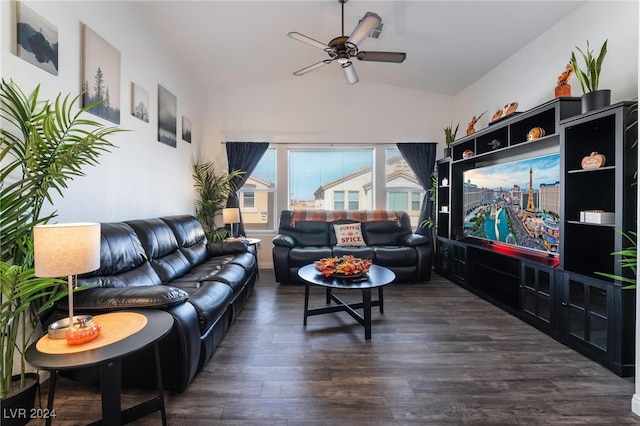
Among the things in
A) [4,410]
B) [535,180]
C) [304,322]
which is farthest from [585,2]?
[4,410]

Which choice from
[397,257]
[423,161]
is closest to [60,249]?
[397,257]

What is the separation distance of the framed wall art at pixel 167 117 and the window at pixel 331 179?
198 centimetres

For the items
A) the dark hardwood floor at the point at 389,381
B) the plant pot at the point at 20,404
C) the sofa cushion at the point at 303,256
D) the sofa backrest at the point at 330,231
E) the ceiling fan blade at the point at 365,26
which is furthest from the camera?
the sofa backrest at the point at 330,231

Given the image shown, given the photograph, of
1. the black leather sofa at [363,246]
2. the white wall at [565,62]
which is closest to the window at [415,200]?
the black leather sofa at [363,246]

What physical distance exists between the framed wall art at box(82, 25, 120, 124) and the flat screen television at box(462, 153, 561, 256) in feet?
13.0

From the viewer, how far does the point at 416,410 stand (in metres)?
1.62

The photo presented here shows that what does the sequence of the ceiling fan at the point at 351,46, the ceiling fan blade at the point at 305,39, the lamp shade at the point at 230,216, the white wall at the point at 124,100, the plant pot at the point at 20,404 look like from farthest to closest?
the lamp shade at the point at 230,216 → the ceiling fan blade at the point at 305,39 → the ceiling fan at the point at 351,46 → the white wall at the point at 124,100 → the plant pot at the point at 20,404

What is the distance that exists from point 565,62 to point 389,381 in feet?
11.1

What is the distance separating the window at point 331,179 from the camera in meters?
5.18

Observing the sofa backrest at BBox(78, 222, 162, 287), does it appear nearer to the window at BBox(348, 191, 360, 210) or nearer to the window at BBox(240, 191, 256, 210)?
the window at BBox(240, 191, 256, 210)

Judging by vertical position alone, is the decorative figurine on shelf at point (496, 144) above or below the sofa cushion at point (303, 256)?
above

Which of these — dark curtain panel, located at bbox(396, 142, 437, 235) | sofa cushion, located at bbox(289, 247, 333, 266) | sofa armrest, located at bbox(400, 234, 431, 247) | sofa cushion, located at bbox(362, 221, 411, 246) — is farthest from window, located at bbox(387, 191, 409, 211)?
sofa cushion, located at bbox(289, 247, 333, 266)

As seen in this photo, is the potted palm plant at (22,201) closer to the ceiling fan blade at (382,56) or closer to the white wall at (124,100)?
the white wall at (124,100)

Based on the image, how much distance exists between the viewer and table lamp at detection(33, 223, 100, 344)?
1.20 m
